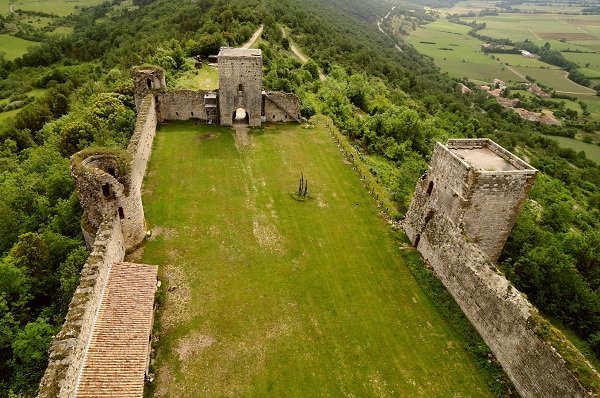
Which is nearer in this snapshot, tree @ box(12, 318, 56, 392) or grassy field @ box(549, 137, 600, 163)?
tree @ box(12, 318, 56, 392)

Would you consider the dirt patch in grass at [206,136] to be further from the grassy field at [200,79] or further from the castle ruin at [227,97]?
the grassy field at [200,79]

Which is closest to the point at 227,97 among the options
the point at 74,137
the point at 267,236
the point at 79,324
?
the point at 74,137

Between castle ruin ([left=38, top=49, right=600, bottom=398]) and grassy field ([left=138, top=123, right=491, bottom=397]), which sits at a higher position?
castle ruin ([left=38, top=49, right=600, bottom=398])

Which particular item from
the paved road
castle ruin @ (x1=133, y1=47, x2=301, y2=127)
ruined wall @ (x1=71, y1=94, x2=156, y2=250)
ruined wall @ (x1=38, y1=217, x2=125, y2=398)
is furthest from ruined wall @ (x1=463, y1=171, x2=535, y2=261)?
the paved road

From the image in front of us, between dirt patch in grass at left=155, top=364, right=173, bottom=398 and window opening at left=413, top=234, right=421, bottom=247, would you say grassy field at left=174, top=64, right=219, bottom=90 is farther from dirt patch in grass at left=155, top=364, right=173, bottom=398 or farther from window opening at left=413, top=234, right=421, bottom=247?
dirt patch in grass at left=155, top=364, right=173, bottom=398

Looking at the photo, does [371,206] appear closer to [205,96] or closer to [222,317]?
[222,317]

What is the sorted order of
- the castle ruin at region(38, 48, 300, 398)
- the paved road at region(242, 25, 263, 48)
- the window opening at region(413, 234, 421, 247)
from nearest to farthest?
the castle ruin at region(38, 48, 300, 398), the window opening at region(413, 234, 421, 247), the paved road at region(242, 25, 263, 48)

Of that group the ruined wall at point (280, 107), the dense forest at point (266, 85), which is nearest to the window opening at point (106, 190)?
the dense forest at point (266, 85)
